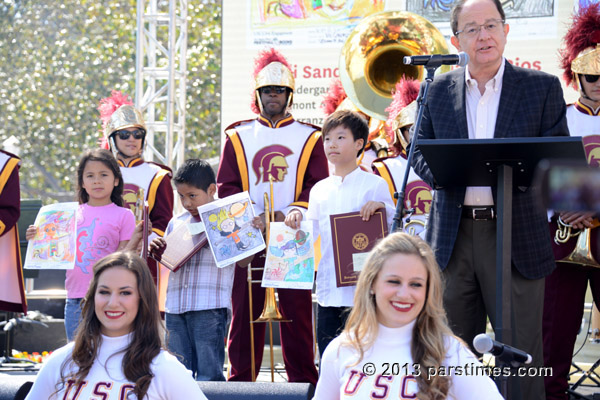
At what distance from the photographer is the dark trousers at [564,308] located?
524 centimetres

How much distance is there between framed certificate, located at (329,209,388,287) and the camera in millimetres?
4918

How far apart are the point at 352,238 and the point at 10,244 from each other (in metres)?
2.67

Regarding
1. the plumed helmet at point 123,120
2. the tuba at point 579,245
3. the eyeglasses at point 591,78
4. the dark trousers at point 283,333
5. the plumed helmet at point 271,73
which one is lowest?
the dark trousers at point 283,333

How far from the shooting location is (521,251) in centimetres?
383

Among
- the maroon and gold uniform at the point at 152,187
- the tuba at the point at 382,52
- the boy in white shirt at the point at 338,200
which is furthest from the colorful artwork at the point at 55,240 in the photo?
the tuba at the point at 382,52

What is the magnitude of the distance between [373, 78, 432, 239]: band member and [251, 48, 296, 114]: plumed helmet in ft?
2.88

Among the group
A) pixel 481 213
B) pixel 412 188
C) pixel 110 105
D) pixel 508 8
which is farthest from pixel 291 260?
pixel 508 8

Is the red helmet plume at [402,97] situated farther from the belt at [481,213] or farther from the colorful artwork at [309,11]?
the colorful artwork at [309,11]

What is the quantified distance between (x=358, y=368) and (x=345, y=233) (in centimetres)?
197

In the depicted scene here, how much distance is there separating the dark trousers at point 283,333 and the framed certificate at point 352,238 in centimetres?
95

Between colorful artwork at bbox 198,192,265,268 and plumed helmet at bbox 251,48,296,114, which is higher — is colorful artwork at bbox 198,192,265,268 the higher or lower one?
the lower one

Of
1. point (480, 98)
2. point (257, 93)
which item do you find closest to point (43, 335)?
point (257, 93)

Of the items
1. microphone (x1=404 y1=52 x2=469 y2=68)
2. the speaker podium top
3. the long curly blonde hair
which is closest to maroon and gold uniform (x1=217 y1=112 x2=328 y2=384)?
microphone (x1=404 y1=52 x2=469 y2=68)

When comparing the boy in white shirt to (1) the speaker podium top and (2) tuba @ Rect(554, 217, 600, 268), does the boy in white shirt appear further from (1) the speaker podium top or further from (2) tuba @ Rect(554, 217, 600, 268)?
(1) the speaker podium top
